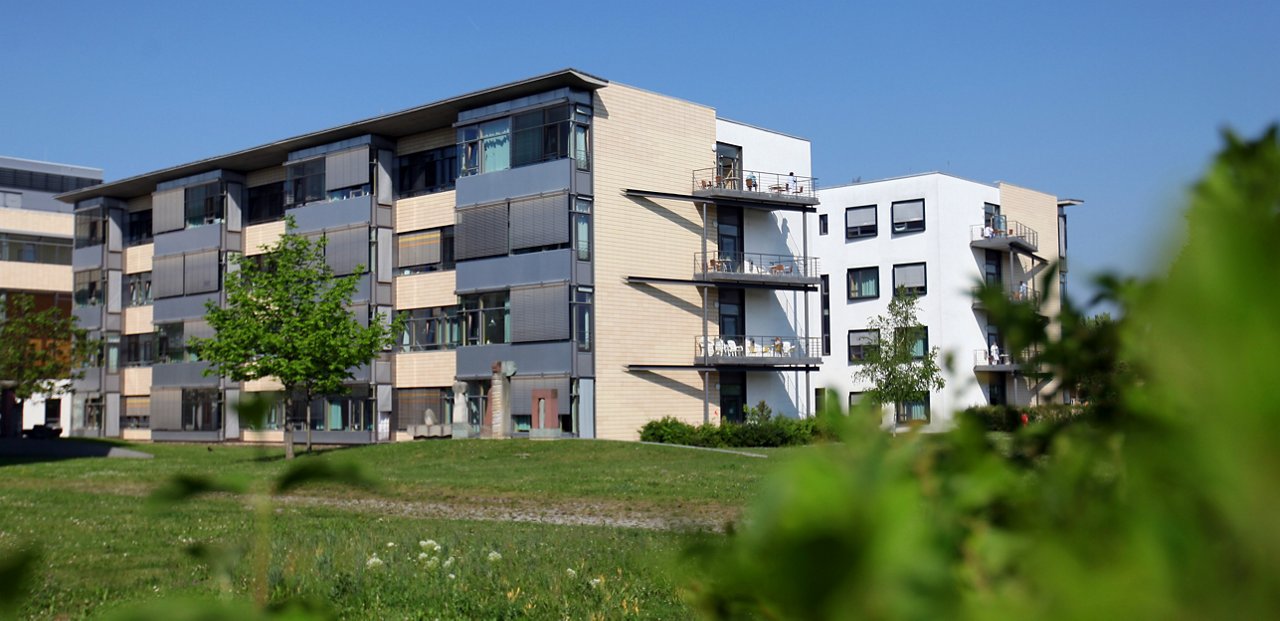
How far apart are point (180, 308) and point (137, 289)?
18.1ft

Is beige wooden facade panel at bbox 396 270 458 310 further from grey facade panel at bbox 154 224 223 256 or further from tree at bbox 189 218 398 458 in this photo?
grey facade panel at bbox 154 224 223 256

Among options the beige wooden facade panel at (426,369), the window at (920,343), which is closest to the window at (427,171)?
the beige wooden facade panel at (426,369)

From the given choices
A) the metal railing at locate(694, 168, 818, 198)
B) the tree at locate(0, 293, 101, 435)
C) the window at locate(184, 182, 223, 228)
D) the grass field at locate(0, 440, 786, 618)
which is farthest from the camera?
the window at locate(184, 182, 223, 228)

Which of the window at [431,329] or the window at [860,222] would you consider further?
the window at [860,222]

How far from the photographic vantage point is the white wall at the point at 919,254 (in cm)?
5544

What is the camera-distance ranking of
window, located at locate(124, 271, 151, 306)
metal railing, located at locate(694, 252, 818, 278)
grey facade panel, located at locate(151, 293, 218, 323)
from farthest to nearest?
window, located at locate(124, 271, 151, 306), grey facade panel, located at locate(151, 293, 218, 323), metal railing, located at locate(694, 252, 818, 278)

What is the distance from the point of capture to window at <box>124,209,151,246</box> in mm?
57125

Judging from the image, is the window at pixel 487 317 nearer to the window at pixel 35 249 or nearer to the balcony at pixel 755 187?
the balcony at pixel 755 187

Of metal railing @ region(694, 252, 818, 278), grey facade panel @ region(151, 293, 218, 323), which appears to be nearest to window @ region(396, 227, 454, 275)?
metal railing @ region(694, 252, 818, 278)

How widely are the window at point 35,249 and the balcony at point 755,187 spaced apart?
1737 inches

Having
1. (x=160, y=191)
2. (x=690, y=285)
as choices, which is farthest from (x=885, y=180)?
(x=160, y=191)

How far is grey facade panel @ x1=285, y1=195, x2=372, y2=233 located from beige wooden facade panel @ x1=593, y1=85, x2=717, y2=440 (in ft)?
36.5

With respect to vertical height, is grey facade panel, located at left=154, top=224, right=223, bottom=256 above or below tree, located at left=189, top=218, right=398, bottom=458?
above

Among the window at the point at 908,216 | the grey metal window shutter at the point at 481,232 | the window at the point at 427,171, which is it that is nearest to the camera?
the grey metal window shutter at the point at 481,232
